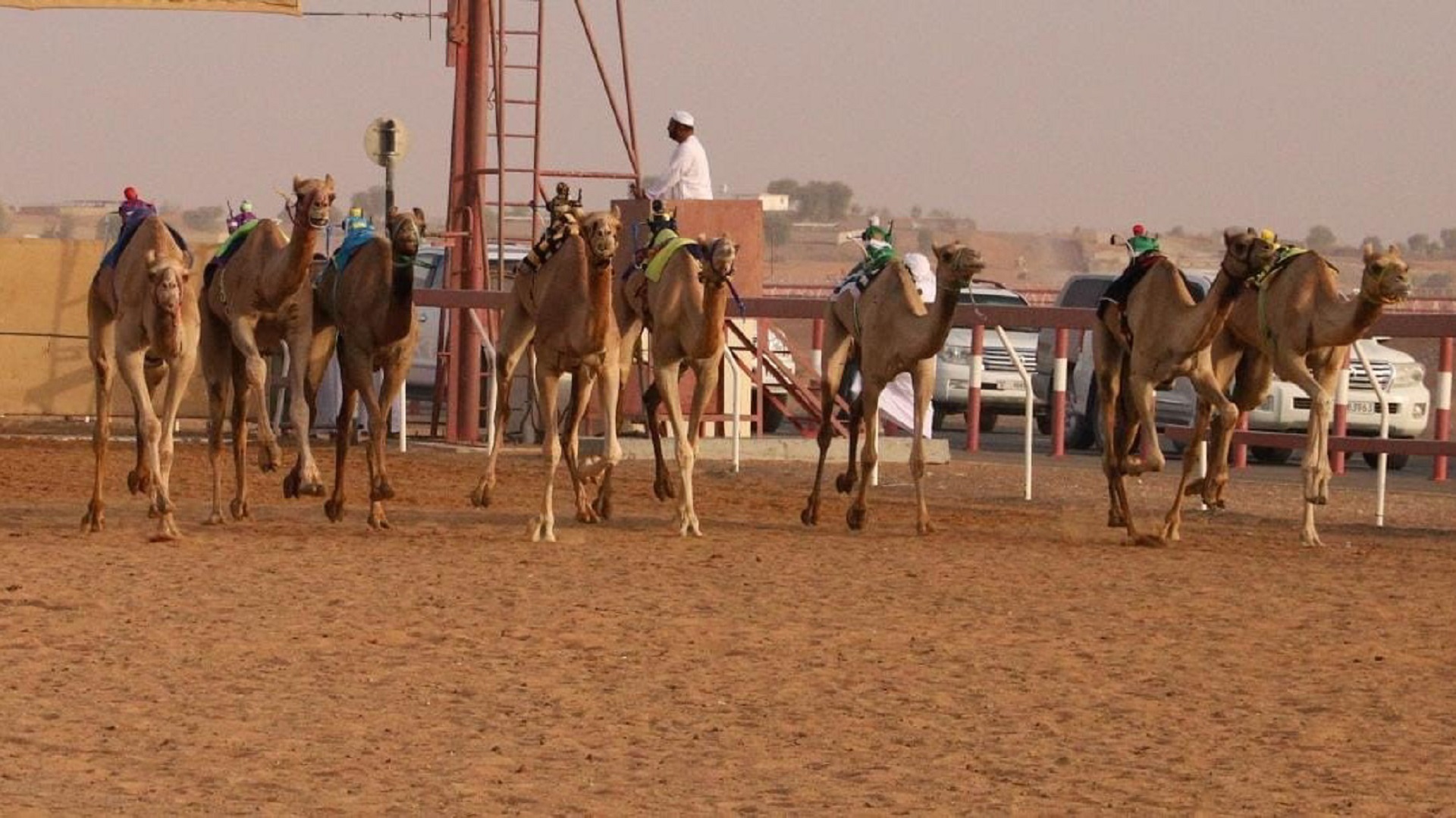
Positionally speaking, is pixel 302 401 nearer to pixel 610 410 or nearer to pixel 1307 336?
pixel 610 410

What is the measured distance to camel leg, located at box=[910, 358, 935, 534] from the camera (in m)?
17.5

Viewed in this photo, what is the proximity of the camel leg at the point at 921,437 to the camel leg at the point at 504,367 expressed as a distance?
2414 millimetres

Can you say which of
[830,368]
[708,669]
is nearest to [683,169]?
[830,368]

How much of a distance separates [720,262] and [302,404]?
2.63 m

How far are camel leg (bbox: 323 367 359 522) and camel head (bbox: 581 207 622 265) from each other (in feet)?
6.01

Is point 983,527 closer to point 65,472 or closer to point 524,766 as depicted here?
point 65,472

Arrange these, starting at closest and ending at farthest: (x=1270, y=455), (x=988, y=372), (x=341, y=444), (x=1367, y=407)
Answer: (x=341, y=444) → (x=1367, y=407) → (x=1270, y=455) → (x=988, y=372)

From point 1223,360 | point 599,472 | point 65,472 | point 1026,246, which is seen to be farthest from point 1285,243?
point 1026,246

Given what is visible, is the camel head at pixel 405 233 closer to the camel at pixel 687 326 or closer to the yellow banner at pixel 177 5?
the camel at pixel 687 326

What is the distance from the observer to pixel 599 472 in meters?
17.0

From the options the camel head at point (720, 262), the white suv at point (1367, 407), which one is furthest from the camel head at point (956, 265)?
the white suv at point (1367, 407)

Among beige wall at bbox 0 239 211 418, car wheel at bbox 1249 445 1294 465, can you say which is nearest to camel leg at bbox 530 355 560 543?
car wheel at bbox 1249 445 1294 465

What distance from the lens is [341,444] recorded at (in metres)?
17.3

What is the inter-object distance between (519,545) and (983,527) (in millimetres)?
3713
